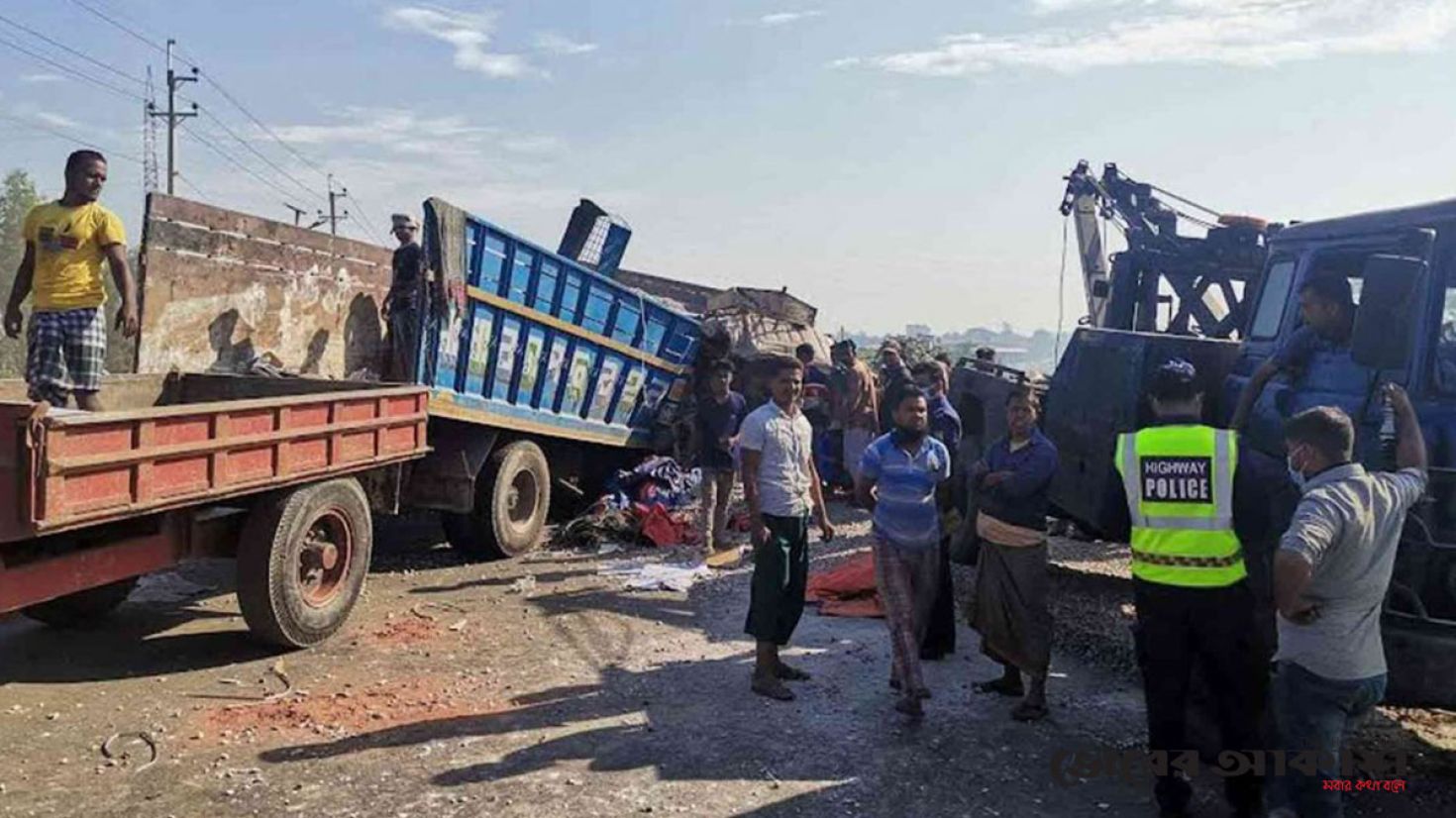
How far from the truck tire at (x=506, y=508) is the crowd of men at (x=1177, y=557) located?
325cm

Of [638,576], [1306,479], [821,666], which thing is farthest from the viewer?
[638,576]

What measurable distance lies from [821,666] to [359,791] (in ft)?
8.17

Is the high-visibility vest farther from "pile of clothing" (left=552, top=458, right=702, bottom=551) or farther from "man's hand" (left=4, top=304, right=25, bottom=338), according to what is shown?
"man's hand" (left=4, top=304, right=25, bottom=338)

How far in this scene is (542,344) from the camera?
26.7 feet

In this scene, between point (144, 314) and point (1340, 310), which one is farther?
point (144, 314)

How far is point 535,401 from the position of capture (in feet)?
27.1

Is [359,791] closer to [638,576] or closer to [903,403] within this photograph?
[903,403]

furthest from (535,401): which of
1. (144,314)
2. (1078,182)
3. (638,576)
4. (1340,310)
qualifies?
(1078,182)

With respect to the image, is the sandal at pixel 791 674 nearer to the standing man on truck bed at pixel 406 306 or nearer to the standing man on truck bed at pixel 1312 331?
the standing man on truck bed at pixel 1312 331

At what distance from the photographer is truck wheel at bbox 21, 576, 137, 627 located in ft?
17.9

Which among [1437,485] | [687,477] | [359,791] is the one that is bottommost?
[359,791]

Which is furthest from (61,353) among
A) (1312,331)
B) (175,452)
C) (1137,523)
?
(1312,331)

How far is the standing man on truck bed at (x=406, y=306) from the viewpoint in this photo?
6.96 meters

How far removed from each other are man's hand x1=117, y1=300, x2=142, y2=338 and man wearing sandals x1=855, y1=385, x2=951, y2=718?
380 centimetres
